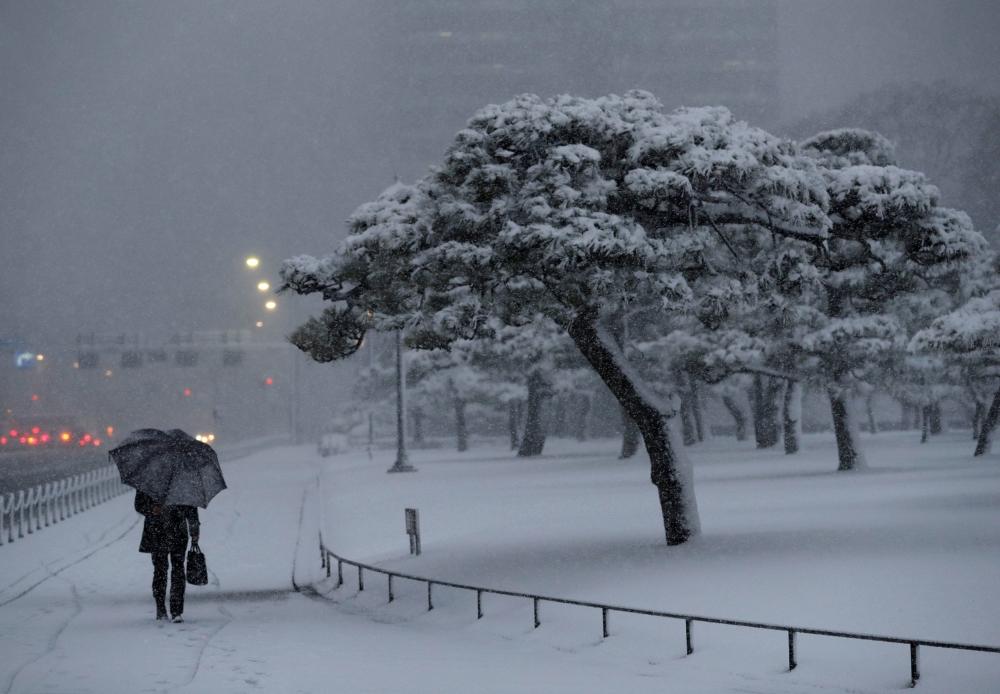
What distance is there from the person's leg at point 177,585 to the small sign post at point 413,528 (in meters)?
6.00

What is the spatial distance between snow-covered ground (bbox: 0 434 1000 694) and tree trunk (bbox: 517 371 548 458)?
24915 mm

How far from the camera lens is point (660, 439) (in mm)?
18453

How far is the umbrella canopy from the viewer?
1369 centimetres

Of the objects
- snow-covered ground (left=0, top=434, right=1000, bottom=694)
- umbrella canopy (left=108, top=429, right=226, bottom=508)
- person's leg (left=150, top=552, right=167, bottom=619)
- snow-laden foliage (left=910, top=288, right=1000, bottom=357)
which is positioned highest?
snow-laden foliage (left=910, top=288, right=1000, bottom=357)

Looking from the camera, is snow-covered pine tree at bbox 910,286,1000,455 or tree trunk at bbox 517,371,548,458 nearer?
snow-covered pine tree at bbox 910,286,1000,455

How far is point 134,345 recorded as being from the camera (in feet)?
304

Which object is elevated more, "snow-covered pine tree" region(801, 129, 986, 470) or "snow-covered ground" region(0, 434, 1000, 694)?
"snow-covered pine tree" region(801, 129, 986, 470)

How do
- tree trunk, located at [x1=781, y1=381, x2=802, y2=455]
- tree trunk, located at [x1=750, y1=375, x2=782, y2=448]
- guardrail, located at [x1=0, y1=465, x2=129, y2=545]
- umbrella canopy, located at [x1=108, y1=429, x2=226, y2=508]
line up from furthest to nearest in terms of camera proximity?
1. tree trunk, located at [x1=750, y1=375, x2=782, y2=448]
2. tree trunk, located at [x1=781, y1=381, x2=802, y2=455]
3. guardrail, located at [x1=0, y1=465, x2=129, y2=545]
4. umbrella canopy, located at [x1=108, y1=429, x2=226, y2=508]

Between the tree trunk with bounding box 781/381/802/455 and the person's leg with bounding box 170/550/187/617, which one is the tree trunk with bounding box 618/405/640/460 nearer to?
the tree trunk with bounding box 781/381/802/455

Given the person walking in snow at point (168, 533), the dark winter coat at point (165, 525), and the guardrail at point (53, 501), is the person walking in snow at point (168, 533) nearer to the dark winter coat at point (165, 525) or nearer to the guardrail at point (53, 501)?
the dark winter coat at point (165, 525)

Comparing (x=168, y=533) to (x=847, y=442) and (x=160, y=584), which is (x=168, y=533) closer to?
(x=160, y=584)

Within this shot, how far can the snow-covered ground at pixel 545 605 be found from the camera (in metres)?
10.9

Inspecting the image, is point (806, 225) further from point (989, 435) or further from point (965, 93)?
point (965, 93)

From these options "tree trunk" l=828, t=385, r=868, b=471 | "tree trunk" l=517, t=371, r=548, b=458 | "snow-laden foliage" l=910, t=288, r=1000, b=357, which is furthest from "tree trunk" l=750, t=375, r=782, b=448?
"snow-laden foliage" l=910, t=288, r=1000, b=357
